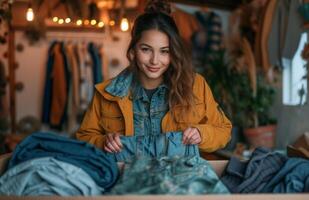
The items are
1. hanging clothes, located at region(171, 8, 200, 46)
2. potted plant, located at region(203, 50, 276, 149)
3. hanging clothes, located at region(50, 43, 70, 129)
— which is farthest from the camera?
hanging clothes, located at region(50, 43, 70, 129)

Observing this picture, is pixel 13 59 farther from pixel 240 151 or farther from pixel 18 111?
pixel 240 151

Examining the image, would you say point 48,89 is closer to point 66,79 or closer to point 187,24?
point 66,79

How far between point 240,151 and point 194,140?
2.19 meters

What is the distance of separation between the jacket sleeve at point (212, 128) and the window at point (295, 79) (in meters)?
1.83

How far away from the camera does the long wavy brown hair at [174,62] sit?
4.40 feet

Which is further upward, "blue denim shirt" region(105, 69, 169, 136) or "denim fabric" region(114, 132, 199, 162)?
"blue denim shirt" region(105, 69, 169, 136)

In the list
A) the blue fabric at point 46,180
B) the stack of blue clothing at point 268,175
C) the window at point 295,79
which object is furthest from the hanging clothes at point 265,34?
the blue fabric at point 46,180

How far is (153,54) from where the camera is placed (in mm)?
1340

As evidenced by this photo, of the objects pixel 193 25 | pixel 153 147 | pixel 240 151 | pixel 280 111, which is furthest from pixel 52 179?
pixel 193 25

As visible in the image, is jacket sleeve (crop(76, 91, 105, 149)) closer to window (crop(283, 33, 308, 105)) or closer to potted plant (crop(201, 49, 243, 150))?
window (crop(283, 33, 308, 105))

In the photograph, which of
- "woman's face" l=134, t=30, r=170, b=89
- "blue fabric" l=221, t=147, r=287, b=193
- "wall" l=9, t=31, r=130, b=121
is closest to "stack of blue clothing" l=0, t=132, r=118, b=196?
"blue fabric" l=221, t=147, r=287, b=193

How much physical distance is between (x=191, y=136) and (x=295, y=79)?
2.37 m

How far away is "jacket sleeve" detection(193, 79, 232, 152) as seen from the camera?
1241mm

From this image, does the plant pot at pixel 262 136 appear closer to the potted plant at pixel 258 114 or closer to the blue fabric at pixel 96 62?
the potted plant at pixel 258 114
